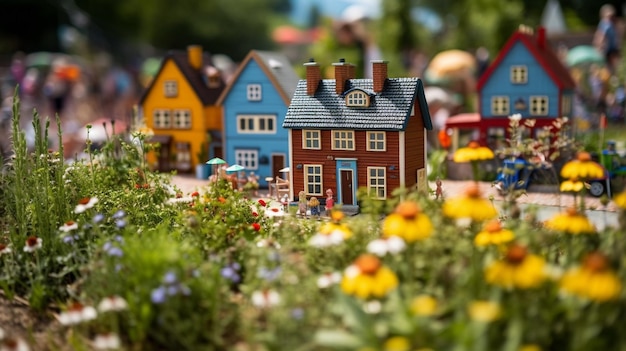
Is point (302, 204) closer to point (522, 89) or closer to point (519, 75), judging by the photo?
point (522, 89)

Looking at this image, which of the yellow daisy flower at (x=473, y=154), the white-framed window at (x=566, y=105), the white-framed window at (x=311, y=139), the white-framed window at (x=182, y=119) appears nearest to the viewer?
the yellow daisy flower at (x=473, y=154)

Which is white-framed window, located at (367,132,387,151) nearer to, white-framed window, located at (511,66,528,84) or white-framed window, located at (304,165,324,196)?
white-framed window, located at (304,165,324,196)

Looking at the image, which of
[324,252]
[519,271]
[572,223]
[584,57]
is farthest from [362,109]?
[584,57]

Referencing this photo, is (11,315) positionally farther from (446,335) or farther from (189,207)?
(446,335)

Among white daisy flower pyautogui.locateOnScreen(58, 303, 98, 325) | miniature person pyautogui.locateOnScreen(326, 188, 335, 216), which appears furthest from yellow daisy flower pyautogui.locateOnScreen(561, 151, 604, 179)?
white daisy flower pyautogui.locateOnScreen(58, 303, 98, 325)

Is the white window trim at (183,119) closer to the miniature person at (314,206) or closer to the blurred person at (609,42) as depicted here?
the miniature person at (314,206)

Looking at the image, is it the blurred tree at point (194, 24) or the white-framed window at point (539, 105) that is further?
the blurred tree at point (194, 24)

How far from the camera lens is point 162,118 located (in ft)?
60.5

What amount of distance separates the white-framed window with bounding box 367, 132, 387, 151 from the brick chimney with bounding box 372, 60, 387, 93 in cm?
67

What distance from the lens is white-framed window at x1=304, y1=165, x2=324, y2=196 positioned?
39.8 feet

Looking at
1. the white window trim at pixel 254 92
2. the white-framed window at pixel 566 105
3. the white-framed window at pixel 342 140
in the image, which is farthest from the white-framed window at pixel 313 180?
the white-framed window at pixel 566 105

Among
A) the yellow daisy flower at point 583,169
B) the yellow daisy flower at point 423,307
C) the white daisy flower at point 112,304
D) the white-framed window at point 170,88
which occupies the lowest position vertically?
the white daisy flower at point 112,304

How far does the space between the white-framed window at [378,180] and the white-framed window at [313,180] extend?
0.75 m

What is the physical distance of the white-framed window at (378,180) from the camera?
11852 millimetres
